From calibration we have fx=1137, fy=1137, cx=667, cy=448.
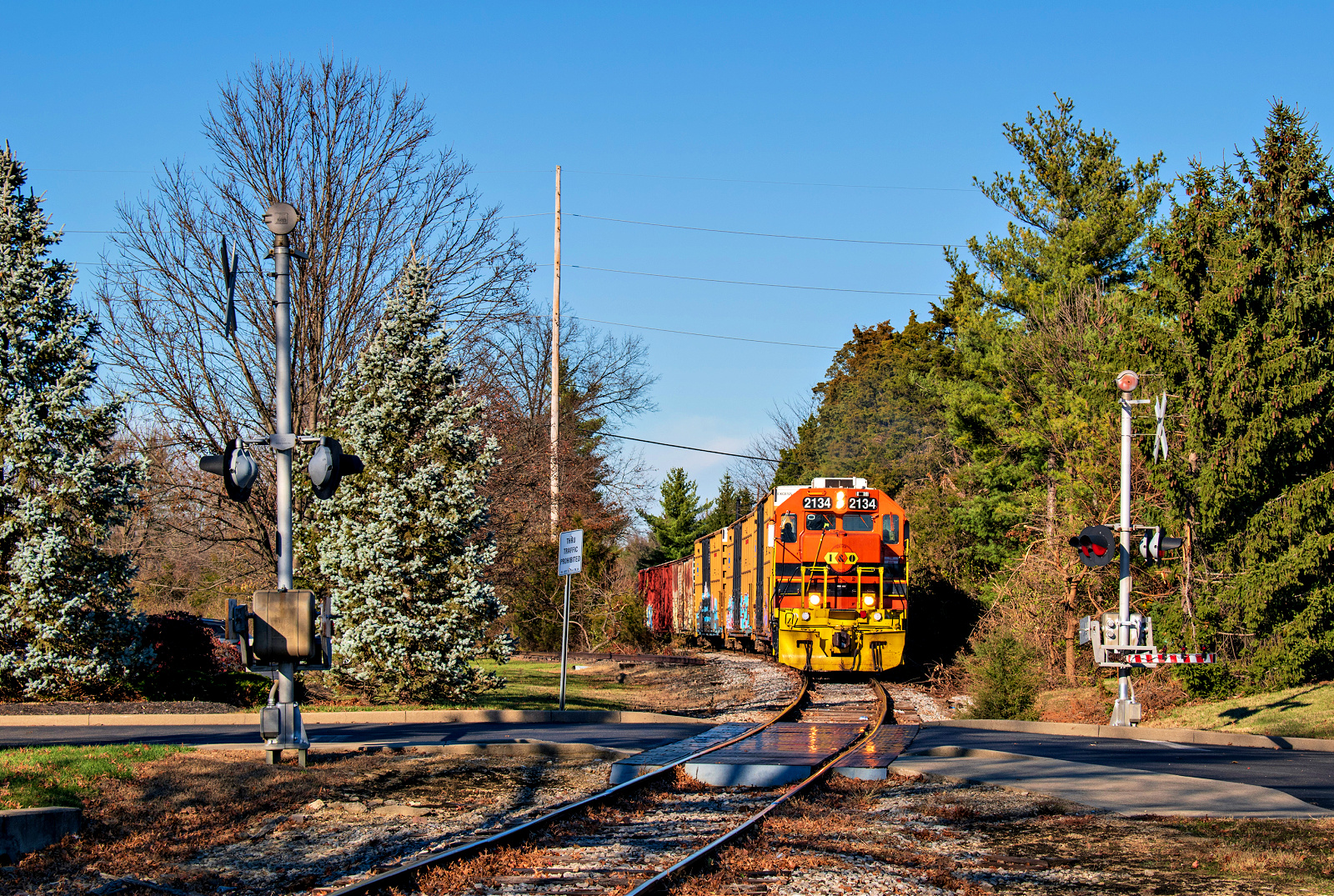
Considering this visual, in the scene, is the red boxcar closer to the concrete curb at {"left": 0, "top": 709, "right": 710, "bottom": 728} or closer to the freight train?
the freight train

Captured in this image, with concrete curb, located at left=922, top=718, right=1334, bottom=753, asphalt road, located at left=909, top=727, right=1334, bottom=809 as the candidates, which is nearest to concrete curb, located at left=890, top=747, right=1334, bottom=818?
asphalt road, located at left=909, top=727, right=1334, bottom=809

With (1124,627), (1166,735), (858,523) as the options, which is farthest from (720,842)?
(858,523)

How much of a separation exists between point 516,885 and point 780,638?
17621 mm

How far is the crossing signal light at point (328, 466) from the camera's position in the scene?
11609mm

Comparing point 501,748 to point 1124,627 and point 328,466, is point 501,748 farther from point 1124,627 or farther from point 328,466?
point 1124,627

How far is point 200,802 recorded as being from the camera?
31.7ft

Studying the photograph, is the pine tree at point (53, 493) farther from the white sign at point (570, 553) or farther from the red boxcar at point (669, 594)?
the red boxcar at point (669, 594)

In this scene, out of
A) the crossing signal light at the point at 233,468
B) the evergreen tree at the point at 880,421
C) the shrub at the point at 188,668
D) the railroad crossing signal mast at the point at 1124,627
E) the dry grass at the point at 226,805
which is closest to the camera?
the dry grass at the point at 226,805

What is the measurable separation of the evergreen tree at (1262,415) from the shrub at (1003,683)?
3.11 metres

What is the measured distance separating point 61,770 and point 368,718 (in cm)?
683

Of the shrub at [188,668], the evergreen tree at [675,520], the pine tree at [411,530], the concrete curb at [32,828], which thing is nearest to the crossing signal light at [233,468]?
the concrete curb at [32,828]

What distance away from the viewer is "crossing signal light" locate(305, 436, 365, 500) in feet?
38.1

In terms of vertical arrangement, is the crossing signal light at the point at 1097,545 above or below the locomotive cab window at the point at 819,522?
below

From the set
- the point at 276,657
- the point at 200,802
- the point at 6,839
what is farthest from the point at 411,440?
the point at 6,839
